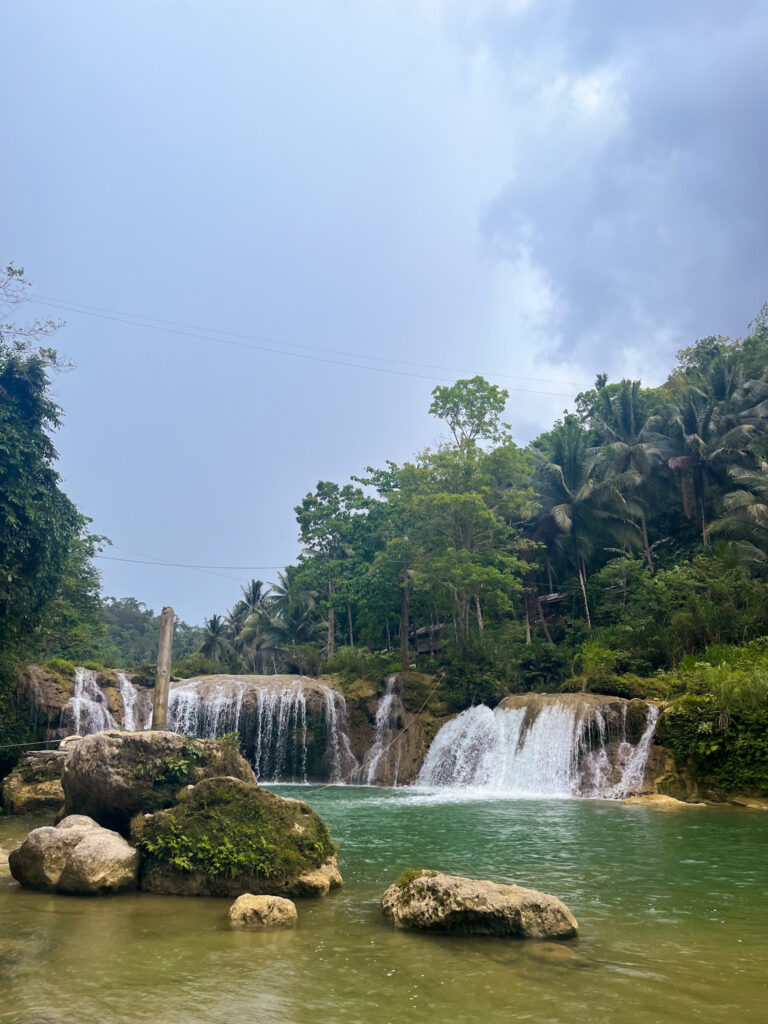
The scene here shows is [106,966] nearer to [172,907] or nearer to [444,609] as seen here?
[172,907]

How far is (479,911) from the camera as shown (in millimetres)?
5434

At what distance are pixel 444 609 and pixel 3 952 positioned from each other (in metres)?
26.7

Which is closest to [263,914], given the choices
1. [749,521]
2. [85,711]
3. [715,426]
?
[85,711]

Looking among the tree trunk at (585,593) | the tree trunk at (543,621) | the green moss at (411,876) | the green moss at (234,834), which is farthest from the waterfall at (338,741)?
the green moss at (411,876)

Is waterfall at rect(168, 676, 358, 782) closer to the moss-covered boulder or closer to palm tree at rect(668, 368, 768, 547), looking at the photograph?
the moss-covered boulder

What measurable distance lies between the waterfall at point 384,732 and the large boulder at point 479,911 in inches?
651

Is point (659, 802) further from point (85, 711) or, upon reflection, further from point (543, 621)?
point (543, 621)

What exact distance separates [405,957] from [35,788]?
1073 centimetres

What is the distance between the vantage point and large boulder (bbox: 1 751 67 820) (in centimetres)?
1289

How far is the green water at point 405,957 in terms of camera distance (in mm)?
3957

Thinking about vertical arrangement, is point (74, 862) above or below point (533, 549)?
below

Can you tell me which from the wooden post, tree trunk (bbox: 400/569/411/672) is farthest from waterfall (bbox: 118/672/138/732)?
the wooden post

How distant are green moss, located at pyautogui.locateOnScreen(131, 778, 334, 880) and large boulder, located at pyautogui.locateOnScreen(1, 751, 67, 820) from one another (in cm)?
626

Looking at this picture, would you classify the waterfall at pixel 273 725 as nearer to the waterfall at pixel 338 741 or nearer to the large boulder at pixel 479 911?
the waterfall at pixel 338 741
